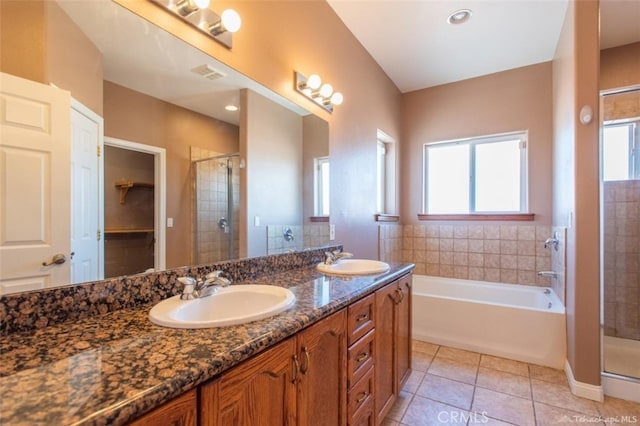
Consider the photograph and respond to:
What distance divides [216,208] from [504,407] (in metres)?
2.04

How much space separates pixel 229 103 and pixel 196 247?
2.33ft

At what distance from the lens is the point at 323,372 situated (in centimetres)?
105

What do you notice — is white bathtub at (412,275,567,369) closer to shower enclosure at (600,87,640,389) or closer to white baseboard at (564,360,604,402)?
white baseboard at (564,360,604,402)

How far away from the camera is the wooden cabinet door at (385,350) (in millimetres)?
1478

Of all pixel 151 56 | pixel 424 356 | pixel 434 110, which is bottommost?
pixel 424 356

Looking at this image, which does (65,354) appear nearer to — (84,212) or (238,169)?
(84,212)

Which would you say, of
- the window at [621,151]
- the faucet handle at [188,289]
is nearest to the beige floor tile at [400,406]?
the faucet handle at [188,289]

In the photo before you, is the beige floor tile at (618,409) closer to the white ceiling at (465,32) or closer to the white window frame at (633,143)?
the white window frame at (633,143)

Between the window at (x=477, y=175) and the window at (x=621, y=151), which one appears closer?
the window at (x=621, y=151)

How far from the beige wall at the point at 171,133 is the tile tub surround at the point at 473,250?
2152 millimetres

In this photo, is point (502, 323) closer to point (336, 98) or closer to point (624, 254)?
point (624, 254)

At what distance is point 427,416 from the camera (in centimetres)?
174

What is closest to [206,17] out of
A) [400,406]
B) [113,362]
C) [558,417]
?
[113,362]

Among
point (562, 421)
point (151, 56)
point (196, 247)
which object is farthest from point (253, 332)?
point (562, 421)
